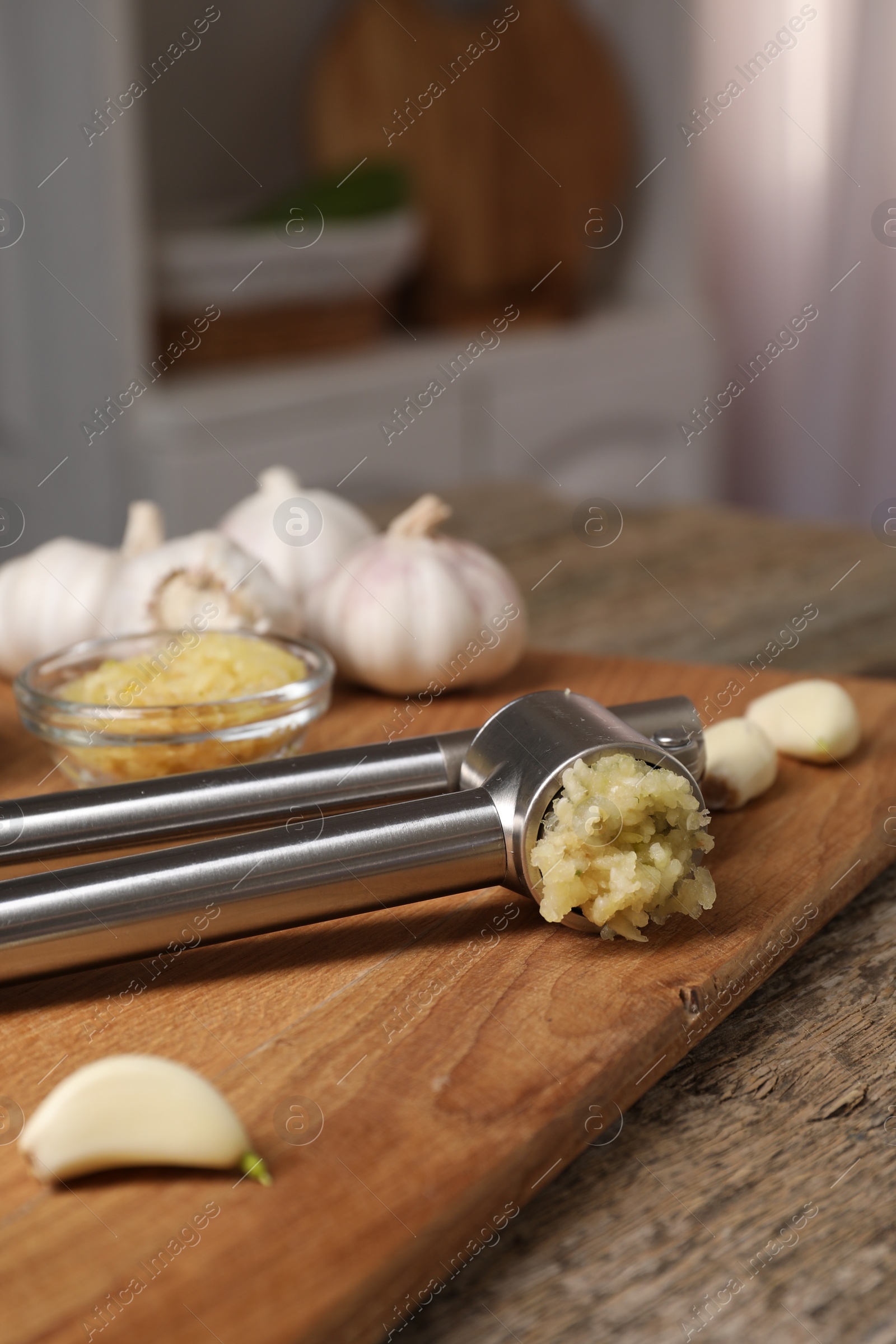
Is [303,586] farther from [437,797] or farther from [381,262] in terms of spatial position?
[381,262]

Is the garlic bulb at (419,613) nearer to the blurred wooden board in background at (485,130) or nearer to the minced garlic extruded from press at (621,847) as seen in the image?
the minced garlic extruded from press at (621,847)

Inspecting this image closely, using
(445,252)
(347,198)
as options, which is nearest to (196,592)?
(347,198)

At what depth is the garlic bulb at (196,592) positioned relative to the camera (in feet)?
3.74

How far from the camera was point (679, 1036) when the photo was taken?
26.9 inches

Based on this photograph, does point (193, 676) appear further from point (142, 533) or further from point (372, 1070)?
point (372, 1070)

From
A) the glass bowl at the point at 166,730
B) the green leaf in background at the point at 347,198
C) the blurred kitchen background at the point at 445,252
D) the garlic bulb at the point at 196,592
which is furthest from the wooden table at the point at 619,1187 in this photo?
the green leaf in background at the point at 347,198

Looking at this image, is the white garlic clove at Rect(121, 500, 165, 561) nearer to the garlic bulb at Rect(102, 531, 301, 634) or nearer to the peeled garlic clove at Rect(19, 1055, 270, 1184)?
the garlic bulb at Rect(102, 531, 301, 634)

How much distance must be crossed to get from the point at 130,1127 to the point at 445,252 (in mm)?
2854

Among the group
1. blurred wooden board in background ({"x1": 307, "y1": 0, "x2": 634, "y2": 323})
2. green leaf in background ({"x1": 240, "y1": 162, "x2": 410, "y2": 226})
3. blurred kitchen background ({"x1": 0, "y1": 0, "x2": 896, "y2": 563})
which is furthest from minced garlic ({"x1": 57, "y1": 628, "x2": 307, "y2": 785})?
blurred wooden board in background ({"x1": 307, "y1": 0, "x2": 634, "y2": 323})

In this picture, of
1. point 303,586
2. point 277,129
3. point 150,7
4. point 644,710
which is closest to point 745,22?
point 277,129

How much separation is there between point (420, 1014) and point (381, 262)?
7.45 ft

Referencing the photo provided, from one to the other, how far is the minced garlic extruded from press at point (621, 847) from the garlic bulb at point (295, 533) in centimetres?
55

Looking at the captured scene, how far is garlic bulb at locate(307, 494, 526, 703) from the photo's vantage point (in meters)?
1.16

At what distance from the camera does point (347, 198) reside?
270 centimetres
